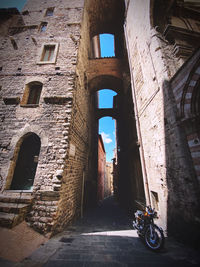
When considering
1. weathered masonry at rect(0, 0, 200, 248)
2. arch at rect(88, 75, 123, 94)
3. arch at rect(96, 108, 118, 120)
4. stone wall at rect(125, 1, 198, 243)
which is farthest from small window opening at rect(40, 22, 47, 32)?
arch at rect(96, 108, 118, 120)

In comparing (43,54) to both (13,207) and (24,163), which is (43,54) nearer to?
(24,163)

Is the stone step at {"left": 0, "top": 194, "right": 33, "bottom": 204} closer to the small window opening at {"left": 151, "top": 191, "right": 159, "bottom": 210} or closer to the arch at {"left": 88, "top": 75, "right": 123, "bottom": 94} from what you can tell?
the small window opening at {"left": 151, "top": 191, "right": 159, "bottom": 210}

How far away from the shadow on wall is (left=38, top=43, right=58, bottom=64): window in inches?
227

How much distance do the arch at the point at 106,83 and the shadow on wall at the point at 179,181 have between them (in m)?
6.99

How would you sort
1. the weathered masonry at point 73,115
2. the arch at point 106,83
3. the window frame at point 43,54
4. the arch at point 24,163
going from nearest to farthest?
1. the weathered masonry at point 73,115
2. the arch at point 24,163
3. the window frame at point 43,54
4. the arch at point 106,83

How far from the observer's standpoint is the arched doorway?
386 centimetres

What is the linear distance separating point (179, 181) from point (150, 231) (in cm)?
140

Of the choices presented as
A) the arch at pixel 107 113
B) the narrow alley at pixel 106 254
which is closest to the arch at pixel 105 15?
the arch at pixel 107 113

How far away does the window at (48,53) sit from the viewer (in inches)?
225

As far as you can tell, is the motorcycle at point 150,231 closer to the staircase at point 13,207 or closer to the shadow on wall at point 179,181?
the shadow on wall at point 179,181

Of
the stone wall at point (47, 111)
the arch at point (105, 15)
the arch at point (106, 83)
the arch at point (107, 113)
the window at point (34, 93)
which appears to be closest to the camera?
the stone wall at point (47, 111)

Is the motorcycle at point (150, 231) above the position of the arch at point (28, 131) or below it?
below

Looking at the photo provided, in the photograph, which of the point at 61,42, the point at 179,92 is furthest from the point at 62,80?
the point at 179,92

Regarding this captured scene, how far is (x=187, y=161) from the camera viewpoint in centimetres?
266
